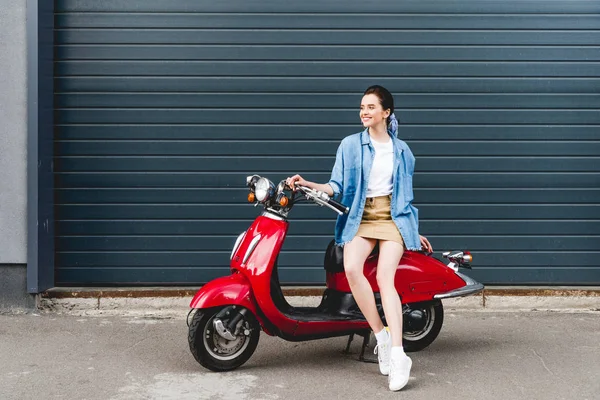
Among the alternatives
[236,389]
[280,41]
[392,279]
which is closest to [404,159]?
[392,279]

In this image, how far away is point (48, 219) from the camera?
23.3 feet

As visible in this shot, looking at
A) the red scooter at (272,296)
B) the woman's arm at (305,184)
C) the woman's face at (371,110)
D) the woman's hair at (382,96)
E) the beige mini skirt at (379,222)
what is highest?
the woman's hair at (382,96)

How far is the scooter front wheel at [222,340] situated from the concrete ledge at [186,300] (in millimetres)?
1829

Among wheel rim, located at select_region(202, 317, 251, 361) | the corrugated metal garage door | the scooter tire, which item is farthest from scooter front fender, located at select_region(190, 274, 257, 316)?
the corrugated metal garage door

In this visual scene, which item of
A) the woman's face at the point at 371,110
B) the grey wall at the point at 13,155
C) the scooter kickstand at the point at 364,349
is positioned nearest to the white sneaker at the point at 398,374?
the scooter kickstand at the point at 364,349

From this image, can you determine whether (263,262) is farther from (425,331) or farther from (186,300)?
(186,300)

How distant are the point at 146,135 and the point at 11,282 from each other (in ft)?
5.40

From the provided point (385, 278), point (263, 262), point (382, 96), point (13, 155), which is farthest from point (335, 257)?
point (13, 155)

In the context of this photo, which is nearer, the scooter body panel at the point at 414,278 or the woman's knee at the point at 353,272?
the woman's knee at the point at 353,272

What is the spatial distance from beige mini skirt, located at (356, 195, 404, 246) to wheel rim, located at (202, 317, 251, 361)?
0.94m

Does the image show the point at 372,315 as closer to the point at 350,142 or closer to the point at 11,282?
the point at 350,142

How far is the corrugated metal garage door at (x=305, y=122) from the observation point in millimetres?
7258

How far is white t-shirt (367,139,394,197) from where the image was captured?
5414mm

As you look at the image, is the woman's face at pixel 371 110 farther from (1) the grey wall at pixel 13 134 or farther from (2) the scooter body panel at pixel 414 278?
(1) the grey wall at pixel 13 134
